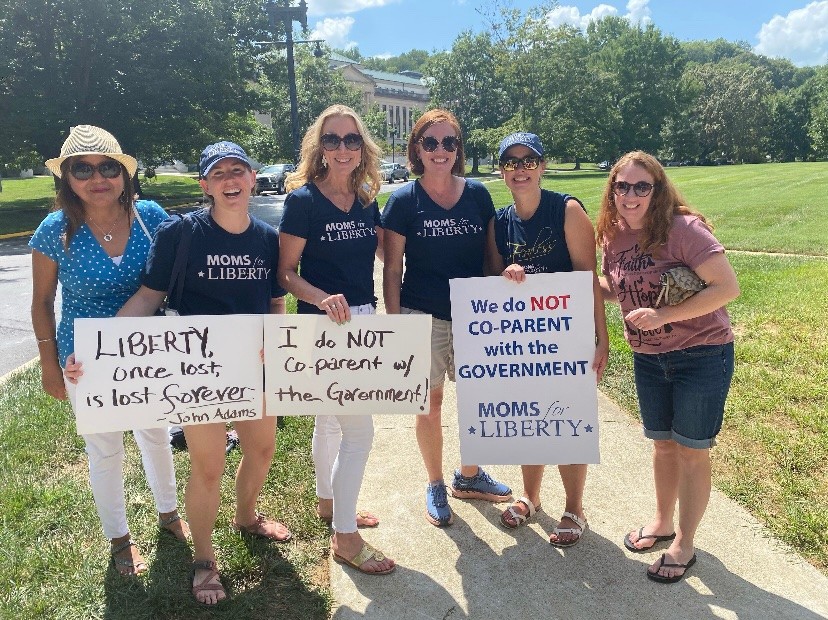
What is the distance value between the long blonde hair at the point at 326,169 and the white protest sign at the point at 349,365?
61cm

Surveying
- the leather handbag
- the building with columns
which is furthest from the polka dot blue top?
the building with columns

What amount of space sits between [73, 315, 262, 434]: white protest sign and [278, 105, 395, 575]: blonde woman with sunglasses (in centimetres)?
36

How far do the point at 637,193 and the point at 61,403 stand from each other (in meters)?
4.44

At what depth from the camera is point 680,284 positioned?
103 inches

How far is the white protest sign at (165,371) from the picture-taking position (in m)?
2.67

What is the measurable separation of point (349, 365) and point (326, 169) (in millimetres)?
909

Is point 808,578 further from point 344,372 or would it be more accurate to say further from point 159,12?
point 159,12

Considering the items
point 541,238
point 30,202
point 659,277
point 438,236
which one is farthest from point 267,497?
point 30,202

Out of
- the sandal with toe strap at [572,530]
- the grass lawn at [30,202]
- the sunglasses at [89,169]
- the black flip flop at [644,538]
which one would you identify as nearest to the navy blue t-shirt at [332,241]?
the sunglasses at [89,169]

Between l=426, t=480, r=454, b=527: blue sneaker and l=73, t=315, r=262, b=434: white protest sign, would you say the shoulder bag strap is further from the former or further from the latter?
l=426, t=480, r=454, b=527: blue sneaker

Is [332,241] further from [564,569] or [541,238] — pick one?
[564,569]

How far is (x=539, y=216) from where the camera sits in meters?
2.98

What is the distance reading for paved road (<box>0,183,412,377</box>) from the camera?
6.78 metres

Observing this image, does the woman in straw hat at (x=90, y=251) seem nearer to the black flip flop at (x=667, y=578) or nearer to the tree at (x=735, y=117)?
the black flip flop at (x=667, y=578)
